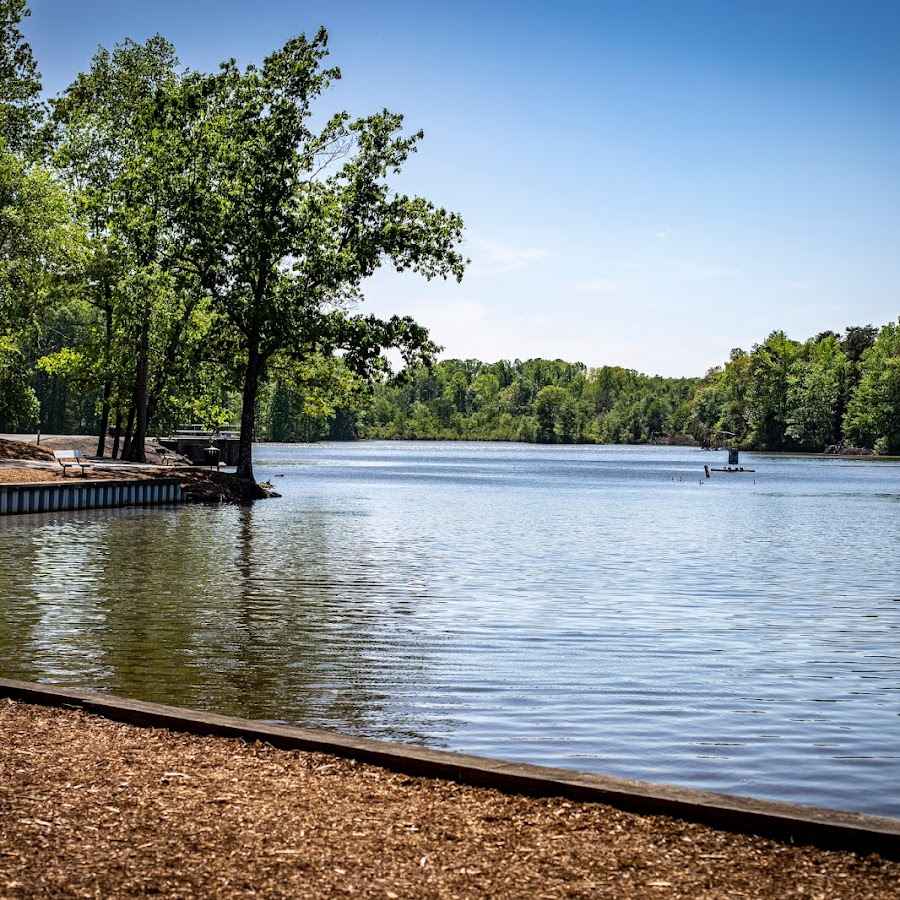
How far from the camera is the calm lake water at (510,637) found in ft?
34.5

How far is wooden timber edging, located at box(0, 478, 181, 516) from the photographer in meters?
37.2

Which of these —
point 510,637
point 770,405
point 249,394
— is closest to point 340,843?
point 510,637

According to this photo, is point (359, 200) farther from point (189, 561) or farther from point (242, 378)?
point (189, 561)

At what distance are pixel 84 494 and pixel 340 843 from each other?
36.9 meters

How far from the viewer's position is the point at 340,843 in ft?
21.3

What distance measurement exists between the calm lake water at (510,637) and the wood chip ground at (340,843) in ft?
7.92

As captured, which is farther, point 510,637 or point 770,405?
point 770,405

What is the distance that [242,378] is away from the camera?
54531mm

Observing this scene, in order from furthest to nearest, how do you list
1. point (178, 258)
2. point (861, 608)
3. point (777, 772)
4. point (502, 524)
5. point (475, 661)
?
point (178, 258)
point (502, 524)
point (861, 608)
point (475, 661)
point (777, 772)

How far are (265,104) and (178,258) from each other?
24.7 feet

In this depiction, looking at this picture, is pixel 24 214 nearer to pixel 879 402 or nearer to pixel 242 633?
pixel 242 633

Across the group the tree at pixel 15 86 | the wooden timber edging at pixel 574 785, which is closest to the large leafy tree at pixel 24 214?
the tree at pixel 15 86

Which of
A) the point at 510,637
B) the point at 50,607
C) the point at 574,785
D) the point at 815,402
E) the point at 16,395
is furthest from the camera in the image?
the point at 815,402

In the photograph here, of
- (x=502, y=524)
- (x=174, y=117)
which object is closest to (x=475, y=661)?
(x=502, y=524)
